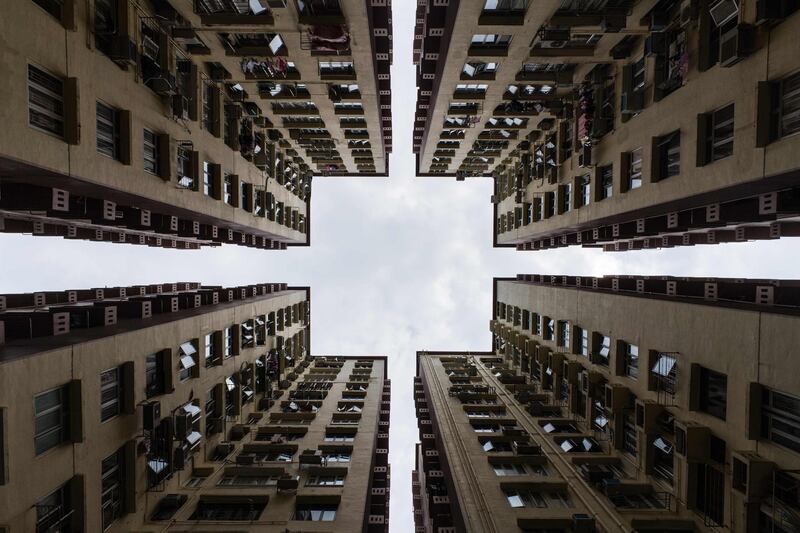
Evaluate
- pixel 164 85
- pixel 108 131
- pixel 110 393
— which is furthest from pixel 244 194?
pixel 110 393

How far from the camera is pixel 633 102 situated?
19.7 m

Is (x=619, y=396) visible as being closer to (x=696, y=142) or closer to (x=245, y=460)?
(x=696, y=142)

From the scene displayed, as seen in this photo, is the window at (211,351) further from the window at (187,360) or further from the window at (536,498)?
the window at (536,498)

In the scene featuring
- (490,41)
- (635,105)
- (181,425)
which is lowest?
(181,425)

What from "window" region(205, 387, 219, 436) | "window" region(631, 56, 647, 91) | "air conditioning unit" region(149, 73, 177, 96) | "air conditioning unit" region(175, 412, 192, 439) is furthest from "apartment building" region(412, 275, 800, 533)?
"air conditioning unit" region(149, 73, 177, 96)

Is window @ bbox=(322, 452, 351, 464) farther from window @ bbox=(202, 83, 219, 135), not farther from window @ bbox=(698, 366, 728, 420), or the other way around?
window @ bbox=(202, 83, 219, 135)

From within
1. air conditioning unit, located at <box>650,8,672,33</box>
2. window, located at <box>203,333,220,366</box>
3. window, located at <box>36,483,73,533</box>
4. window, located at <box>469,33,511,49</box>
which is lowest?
window, located at <box>36,483,73,533</box>

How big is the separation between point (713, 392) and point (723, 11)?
42.4 feet

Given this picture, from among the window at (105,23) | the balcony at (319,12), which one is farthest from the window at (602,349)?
the window at (105,23)

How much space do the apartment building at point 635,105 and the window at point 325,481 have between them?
1957 centimetres

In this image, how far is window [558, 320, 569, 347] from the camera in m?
29.4

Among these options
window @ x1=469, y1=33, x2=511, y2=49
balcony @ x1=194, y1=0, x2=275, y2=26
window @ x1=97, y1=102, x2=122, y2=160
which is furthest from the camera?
window @ x1=469, y1=33, x2=511, y2=49

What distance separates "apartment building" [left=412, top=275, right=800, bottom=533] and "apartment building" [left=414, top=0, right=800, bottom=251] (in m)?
4.13

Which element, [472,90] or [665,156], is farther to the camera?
[472,90]
